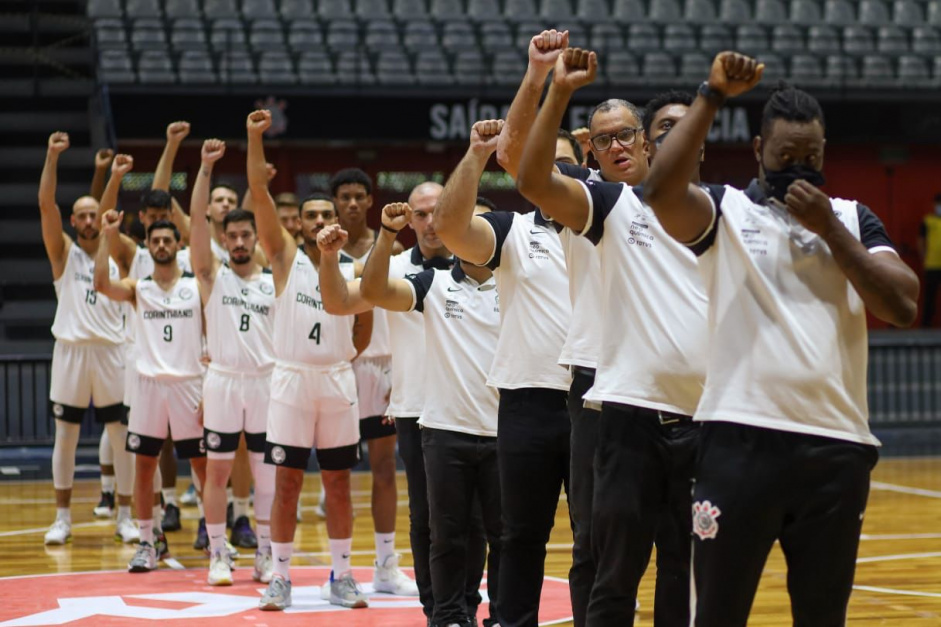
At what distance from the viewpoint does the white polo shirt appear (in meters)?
3.23

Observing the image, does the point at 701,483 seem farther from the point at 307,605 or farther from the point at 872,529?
the point at 872,529

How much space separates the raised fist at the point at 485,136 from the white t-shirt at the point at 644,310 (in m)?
0.50

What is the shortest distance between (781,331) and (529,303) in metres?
1.91

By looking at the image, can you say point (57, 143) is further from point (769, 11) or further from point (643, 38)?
point (769, 11)

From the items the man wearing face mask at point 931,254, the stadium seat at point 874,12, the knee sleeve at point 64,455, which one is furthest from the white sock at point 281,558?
the stadium seat at point 874,12

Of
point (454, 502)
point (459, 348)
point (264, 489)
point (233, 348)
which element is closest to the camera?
point (454, 502)

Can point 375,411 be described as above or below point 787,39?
below

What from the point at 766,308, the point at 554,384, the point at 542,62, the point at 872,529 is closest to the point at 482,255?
the point at 554,384

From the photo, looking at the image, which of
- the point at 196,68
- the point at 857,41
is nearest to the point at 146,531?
the point at 196,68

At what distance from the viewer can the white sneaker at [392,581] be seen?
23.1 ft

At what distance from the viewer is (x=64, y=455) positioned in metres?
9.14

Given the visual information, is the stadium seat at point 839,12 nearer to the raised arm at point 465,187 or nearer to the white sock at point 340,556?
the white sock at point 340,556

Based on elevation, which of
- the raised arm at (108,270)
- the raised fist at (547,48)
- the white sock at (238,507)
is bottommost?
the white sock at (238,507)

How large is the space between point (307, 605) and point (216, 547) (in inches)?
35.1
